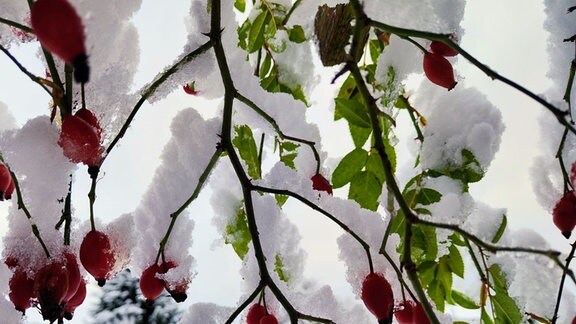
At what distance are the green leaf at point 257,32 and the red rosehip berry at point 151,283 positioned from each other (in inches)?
16.7

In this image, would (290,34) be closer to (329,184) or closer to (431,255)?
(329,184)

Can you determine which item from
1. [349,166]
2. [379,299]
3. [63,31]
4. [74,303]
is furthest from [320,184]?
[63,31]

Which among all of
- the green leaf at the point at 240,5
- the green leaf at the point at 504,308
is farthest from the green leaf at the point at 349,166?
the green leaf at the point at 240,5

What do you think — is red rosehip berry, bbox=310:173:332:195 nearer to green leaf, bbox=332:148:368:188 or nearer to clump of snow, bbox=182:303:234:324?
green leaf, bbox=332:148:368:188

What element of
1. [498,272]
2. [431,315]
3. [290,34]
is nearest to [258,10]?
[290,34]

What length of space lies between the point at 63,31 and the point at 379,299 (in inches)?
18.7

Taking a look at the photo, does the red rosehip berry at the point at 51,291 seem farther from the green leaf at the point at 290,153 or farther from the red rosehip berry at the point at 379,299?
the green leaf at the point at 290,153

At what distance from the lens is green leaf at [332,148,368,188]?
889 mm

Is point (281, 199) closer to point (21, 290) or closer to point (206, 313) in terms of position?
point (206, 313)

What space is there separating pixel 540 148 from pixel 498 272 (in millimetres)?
248

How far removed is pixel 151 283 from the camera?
0.76 metres

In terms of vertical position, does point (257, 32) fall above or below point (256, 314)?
above

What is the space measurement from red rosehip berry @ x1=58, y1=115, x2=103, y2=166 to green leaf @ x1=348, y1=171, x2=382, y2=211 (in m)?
→ 0.39

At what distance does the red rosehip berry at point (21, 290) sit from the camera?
665mm
